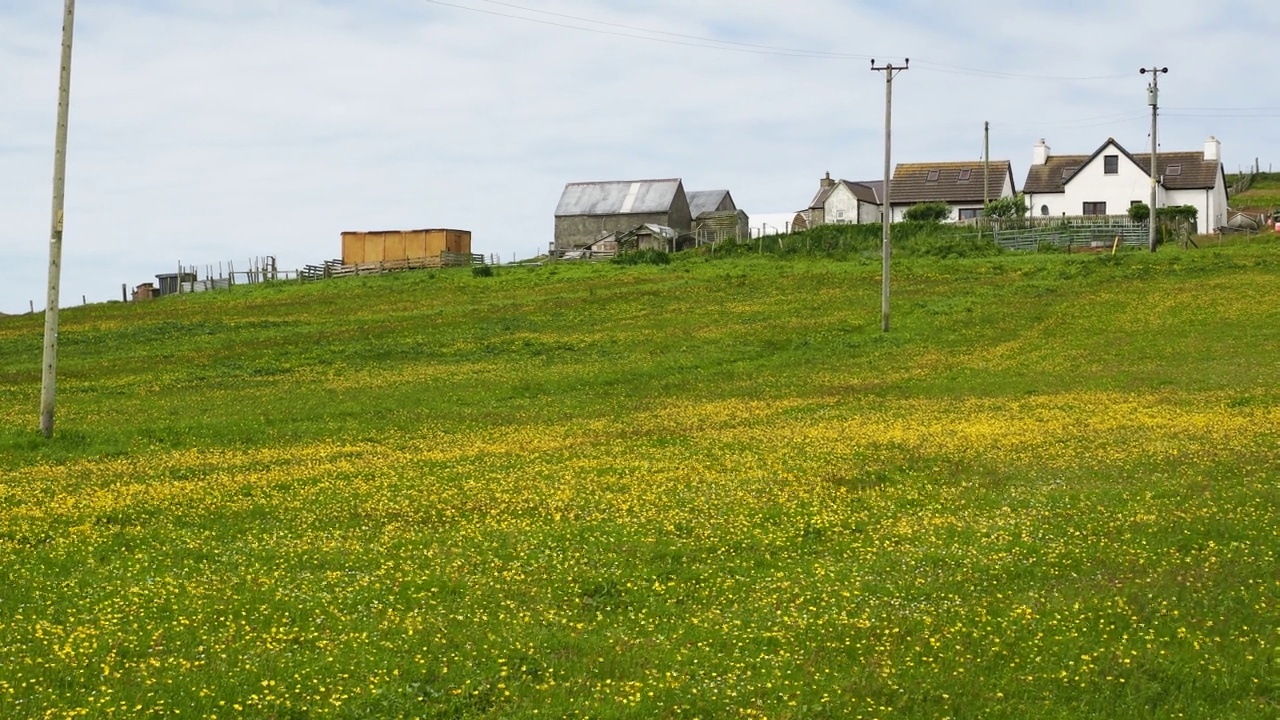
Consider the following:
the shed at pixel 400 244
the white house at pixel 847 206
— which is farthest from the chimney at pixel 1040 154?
the shed at pixel 400 244

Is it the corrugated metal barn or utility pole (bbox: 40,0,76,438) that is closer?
utility pole (bbox: 40,0,76,438)

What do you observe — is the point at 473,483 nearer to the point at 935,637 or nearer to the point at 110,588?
the point at 110,588

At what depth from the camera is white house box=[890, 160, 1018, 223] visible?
101000 millimetres

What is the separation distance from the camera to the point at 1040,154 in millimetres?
100250

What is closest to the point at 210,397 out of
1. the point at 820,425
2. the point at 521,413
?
the point at 521,413

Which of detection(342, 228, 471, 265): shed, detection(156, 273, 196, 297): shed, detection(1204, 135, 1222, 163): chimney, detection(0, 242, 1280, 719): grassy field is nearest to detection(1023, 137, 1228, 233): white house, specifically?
detection(1204, 135, 1222, 163): chimney

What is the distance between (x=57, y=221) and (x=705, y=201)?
93.7 metres

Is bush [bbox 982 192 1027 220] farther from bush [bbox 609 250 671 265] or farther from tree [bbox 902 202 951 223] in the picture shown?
bush [bbox 609 250 671 265]

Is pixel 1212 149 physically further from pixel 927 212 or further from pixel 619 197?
pixel 619 197

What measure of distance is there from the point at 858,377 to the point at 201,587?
28.6 m

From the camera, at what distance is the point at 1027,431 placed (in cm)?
2761

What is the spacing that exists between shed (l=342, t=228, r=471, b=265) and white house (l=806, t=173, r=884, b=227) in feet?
101

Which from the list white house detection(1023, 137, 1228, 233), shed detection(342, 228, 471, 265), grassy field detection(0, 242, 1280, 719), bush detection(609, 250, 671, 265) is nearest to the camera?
grassy field detection(0, 242, 1280, 719)

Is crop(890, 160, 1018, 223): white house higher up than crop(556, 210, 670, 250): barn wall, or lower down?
higher up
